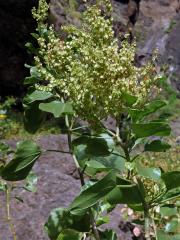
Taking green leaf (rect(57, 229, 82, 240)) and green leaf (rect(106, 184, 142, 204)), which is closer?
green leaf (rect(106, 184, 142, 204))

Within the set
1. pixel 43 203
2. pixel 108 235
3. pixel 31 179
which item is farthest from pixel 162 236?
pixel 43 203

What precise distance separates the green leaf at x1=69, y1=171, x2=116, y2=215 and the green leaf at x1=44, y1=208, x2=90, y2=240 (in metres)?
0.30

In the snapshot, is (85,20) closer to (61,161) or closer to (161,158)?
(61,161)

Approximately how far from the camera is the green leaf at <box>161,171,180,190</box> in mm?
1103

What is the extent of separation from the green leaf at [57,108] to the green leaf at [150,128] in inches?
5.4

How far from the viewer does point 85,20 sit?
3.79 feet

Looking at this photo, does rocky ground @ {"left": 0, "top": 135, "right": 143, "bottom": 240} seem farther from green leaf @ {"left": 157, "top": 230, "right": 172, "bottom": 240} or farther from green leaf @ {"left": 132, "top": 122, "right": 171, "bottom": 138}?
green leaf @ {"left": 132, "top": 122, "right": 171, "bottom": 138}

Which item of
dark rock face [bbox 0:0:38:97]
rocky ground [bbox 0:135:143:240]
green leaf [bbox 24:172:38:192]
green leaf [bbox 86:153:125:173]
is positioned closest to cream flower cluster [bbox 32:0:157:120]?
green leaf [bbox 86:153:125:173]

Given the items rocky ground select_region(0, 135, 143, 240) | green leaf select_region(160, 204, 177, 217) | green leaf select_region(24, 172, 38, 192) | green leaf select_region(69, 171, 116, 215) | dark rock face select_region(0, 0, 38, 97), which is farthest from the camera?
dark rock face select_region(0, 0, 38, 97)

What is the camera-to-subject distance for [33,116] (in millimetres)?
1309

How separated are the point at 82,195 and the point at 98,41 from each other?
0.32m

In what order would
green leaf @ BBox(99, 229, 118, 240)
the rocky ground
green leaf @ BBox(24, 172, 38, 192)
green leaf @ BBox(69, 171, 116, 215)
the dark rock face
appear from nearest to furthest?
green leaf @ BBox(69, 171, 116, 215) → green leaf @ BBox(99, 229, 118, 240) → green leaf @ BBox(24, 172, 38, 192) → the rocky ground → the dark rock face

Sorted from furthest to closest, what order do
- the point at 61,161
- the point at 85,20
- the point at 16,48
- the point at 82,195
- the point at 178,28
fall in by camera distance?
the point at 178,28 < the point at 16,48 < the point at 61,161 < the point at 85,20 < the point at 82,195

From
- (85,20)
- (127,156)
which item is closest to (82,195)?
(127,156)
